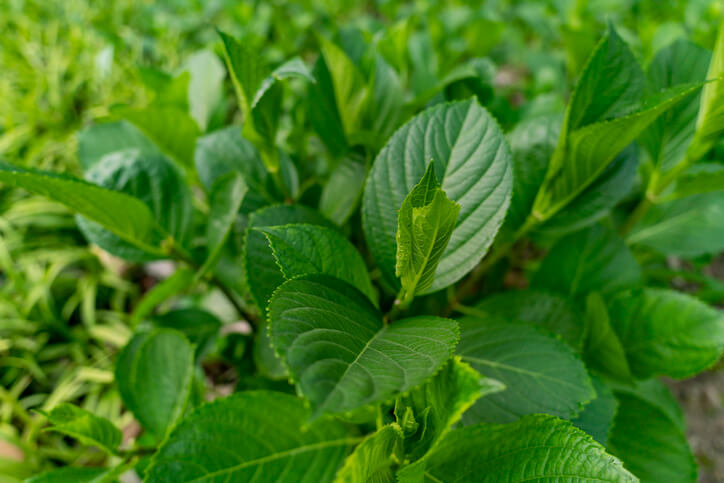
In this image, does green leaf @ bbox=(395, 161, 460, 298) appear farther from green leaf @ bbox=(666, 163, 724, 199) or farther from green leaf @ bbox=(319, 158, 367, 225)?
green leaf @ bbox=(666, 163, 724, 199)

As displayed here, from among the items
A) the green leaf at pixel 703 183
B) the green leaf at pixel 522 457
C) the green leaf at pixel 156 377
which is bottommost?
the green leaf at pixel 156 377

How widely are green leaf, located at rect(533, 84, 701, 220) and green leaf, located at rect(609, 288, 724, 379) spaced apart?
191 mm

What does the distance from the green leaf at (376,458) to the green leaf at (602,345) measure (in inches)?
14.3

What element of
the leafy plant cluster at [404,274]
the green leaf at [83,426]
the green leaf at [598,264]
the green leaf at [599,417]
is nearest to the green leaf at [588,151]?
the leafy plant cluster at [404,274]

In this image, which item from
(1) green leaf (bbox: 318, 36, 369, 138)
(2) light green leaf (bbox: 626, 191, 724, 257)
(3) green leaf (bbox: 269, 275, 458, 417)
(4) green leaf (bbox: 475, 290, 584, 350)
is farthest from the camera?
(2) light green leaf (bbox: 626, 191, 724, 257)

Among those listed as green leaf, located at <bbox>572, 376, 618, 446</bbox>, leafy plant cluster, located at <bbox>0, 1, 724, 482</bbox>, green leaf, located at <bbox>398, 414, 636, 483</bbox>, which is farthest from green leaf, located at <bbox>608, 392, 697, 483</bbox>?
green leaf, located at <bbox>398, 414, 636, 483</bbox>

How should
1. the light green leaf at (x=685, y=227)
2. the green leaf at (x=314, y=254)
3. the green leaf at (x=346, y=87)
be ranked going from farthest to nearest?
1. the light green leaf at (x=685, y=227)
2. the green leaf at (x=346, y=87)
3. the green leaf at (x=314, y=254)

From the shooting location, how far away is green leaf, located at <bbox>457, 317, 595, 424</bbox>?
534mm

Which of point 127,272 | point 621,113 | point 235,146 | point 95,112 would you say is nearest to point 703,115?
point 621,113

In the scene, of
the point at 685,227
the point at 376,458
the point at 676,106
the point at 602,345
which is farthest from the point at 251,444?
the point at 685,227

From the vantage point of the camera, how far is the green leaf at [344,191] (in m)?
0.68

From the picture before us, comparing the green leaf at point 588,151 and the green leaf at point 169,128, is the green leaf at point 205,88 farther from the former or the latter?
the green leaf at point 588,151

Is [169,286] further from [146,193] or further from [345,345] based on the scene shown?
[345,345]

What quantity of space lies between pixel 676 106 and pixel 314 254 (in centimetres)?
62
